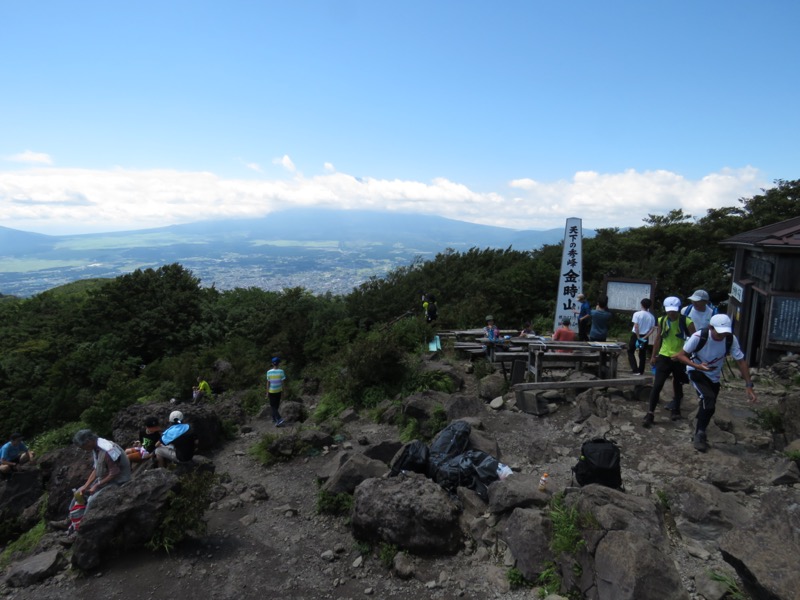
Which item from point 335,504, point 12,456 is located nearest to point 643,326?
point 335,504

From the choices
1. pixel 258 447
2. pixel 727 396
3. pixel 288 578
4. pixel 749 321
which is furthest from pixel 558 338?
pixel 288 578

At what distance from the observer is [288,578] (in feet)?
18.0

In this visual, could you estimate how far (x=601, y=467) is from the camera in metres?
5.29

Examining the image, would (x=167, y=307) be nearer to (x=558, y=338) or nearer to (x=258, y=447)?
(x=258, y=447)

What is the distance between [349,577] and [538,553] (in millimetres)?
2109

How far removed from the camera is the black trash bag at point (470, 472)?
6.07 meters

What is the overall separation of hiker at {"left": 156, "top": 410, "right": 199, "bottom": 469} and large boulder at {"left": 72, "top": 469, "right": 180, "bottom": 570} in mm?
1955

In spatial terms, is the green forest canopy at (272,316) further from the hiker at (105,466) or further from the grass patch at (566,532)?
the grass patch at (566,532)

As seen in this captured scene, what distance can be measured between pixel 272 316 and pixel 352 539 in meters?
15.6

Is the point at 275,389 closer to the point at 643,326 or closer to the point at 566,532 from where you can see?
the point at 643,326

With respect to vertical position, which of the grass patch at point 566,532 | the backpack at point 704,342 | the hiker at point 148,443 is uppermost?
the backpack at point 704,342

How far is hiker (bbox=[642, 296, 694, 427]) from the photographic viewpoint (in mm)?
6660

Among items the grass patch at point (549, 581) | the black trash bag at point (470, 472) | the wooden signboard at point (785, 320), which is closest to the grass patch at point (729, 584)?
the grass patch at point (549, 581)

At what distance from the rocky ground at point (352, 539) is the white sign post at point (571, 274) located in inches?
136
